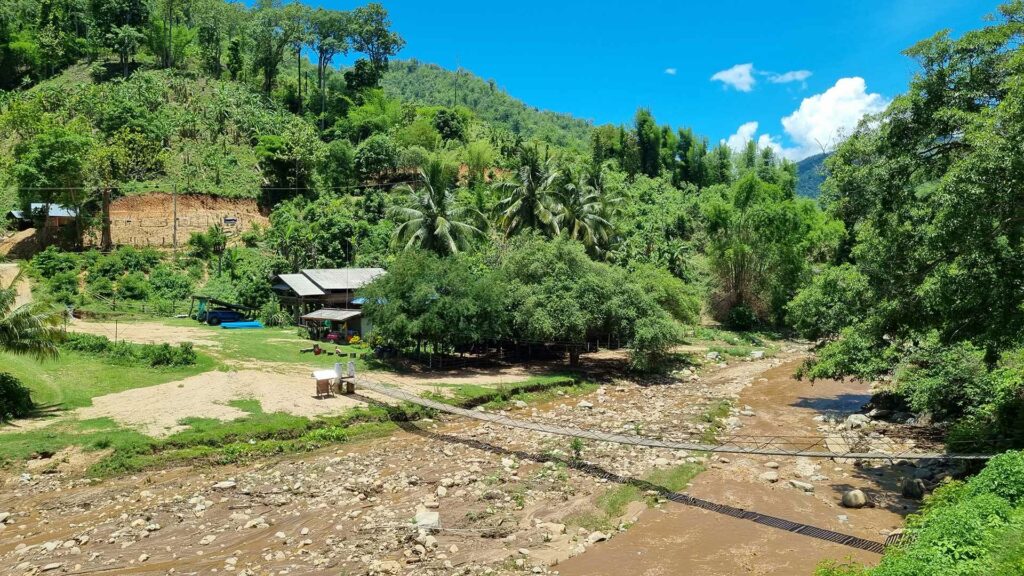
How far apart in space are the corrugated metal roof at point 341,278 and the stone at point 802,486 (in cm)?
2379

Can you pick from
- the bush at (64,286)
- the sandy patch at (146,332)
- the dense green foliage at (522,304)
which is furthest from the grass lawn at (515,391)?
the bush at (64,286)

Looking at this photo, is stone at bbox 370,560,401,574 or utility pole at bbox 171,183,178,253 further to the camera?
utility pole at bbox 171,183,178,253

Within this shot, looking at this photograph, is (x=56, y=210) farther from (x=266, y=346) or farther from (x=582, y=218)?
(x=582, y=218)

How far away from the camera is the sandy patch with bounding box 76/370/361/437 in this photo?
1664 cm

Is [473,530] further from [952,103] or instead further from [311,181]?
[311,181]

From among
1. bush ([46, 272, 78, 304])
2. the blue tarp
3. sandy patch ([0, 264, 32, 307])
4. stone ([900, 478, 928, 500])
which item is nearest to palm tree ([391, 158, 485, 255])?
the blue tarp

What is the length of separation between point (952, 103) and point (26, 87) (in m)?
71.9

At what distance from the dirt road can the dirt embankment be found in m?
32.0

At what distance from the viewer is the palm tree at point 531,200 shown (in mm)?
31375

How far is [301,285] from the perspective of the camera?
33.2 meters

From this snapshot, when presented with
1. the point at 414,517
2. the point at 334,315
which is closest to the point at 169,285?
the point at 334,315

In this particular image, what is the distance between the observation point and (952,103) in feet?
41.6

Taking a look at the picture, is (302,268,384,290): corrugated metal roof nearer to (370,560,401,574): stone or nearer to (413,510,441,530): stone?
(413,510,441,530): stone

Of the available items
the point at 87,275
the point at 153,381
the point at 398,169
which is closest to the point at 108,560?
the point at 153,381
